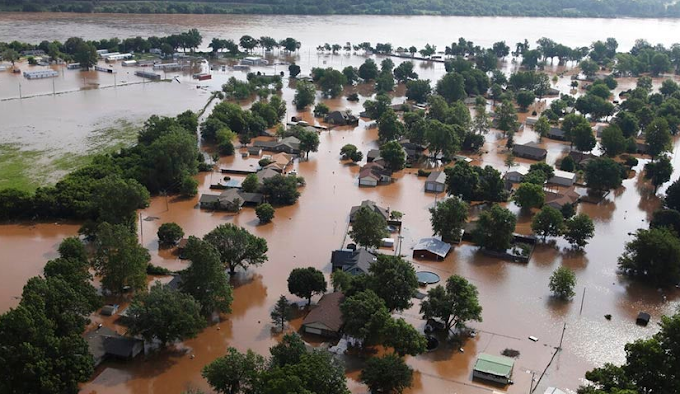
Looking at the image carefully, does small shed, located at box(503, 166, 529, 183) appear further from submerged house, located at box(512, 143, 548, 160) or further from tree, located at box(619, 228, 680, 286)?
tree, located at box(619, 228, 680, 286)

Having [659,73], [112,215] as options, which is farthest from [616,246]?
[659,73]

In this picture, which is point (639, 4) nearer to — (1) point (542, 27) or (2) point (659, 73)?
(1) point (542, 27)

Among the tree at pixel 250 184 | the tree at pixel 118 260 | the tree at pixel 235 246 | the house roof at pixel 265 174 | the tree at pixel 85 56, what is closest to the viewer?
the tree at pixel 118 260

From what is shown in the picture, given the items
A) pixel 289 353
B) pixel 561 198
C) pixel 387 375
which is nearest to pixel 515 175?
pixel 561 198

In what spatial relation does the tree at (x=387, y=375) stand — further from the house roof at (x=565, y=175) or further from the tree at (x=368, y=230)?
the house roof at (x=565, y=175)

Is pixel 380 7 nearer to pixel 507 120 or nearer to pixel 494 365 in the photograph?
pixel 507 120

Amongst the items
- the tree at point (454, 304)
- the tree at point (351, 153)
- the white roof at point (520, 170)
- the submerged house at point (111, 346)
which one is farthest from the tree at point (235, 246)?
the white roof at point (520, 170)
